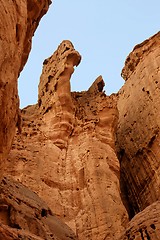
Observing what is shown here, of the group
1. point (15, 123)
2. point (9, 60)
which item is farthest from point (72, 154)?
point (9, 60)

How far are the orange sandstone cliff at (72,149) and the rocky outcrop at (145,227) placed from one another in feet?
0.07

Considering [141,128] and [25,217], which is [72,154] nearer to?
[141,128]

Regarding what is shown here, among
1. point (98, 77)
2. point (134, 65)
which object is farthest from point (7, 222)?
point (134, 65)

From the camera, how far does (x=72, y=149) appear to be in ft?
49.6

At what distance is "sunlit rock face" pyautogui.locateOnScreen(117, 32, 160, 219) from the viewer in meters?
17.1

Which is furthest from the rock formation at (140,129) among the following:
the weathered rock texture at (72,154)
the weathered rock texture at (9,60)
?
the weathered rock texture at (9,60)

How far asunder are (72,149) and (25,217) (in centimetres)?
696

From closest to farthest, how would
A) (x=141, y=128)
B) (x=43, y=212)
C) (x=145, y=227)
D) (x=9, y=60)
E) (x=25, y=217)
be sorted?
(x=9, y=60) → (x=145, y=227) → (x=25, y=217) → (x=43, y=212) → (x=141, y=128)

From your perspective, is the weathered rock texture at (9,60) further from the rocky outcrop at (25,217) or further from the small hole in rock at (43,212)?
the small hole in rock at (43,212)

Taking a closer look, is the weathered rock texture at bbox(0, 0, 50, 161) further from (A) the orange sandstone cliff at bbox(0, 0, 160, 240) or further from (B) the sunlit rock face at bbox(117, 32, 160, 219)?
(B) the sunlit rock face at bbox(117, 32, 160, 219)

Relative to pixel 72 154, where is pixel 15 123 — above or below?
below

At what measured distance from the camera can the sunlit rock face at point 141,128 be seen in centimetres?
1715

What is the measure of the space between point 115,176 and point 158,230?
23.0ft

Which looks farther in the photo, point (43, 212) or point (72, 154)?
point (72, 154)
